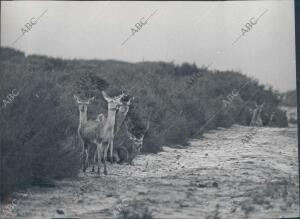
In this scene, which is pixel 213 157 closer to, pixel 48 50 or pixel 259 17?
pixel 259 17

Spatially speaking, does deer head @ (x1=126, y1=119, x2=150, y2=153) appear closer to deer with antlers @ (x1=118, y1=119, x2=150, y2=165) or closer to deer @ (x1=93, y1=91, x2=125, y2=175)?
deer with antlers @ (x1=118, y1=119, x2=150, y2=165)

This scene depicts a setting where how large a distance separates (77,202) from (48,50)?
3.81 metres

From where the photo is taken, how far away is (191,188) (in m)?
8.87

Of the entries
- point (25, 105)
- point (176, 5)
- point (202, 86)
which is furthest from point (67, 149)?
point (202, 86)

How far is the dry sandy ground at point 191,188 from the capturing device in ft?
26.1

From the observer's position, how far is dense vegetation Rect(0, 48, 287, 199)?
28.0 ft

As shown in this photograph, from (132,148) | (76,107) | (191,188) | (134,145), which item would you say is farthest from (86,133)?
(191,188)

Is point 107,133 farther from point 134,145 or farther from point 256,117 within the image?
point 256,117

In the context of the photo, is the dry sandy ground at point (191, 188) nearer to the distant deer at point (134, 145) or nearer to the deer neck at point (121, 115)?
the distant deer at point (134, 145)

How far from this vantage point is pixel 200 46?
1159 centimetres

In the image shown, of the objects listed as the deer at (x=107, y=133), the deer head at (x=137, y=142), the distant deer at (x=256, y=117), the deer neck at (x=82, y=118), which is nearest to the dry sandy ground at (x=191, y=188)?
the deer head at (x=137, y=142)

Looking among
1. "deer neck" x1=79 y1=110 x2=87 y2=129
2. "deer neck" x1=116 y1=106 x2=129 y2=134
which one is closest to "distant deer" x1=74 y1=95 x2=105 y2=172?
"deer neck" x1=79 y1=110 x2=87 y2=129

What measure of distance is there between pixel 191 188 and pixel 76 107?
2675 mm

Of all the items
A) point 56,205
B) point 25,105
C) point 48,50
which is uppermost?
point 48,50
